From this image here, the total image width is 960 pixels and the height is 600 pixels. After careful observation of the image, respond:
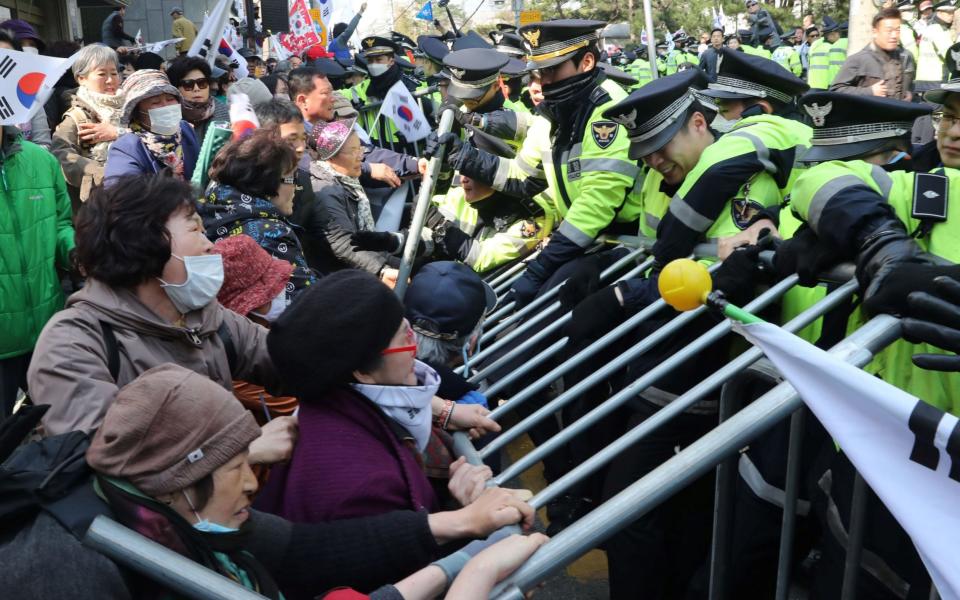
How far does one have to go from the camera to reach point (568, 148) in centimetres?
473

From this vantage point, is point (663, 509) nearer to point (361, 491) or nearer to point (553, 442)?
point (553, 442)

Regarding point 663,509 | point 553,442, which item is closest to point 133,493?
point 553,442

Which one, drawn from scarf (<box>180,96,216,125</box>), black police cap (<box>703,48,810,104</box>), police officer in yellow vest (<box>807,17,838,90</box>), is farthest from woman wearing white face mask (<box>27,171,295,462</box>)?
police officer in yellow vest (<box>807,17,838,90</box>)

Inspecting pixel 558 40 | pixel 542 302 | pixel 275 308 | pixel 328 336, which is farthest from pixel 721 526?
pixel 558 40

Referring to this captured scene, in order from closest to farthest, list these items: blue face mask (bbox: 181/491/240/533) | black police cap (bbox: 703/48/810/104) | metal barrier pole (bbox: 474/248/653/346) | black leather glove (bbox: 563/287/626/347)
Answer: blue face mask (bbox: 181/491/240/533) < black leather glove (bbox: 563/287/626/347) < black police cap (bbox: 703/48/810/104) < metal barrier pole (bbox: 474/248/653/346)

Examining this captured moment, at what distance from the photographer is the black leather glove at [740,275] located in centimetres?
294

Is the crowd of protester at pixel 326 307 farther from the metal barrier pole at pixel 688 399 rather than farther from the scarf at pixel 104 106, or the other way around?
the metal barrier pole at pixel 688 399

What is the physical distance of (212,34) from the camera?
743 centimetres

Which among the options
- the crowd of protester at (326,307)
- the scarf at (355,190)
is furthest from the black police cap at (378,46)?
the scarf at (355,190)

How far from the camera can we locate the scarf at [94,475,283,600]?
1746 millimetres

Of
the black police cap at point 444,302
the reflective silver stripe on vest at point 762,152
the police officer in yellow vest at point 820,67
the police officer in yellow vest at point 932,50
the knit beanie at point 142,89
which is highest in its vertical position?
the knit beanie at point 142,89

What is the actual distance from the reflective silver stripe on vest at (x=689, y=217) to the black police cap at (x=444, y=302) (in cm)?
82

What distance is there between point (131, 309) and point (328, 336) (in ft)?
2.44

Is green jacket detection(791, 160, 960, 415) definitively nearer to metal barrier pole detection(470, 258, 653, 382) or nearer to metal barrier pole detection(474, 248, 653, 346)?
metal barrier pole detection(470, 258, 653, 382)
